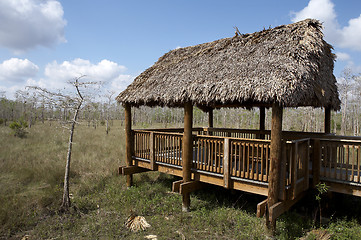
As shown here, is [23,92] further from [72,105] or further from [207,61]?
[207,61]

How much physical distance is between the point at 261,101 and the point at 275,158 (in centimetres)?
131

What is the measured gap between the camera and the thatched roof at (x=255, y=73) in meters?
5.06

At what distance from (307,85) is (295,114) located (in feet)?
95.2

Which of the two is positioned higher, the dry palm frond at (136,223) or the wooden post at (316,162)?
the wooden post at (316,162)

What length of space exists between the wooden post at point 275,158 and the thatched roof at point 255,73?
1.15 ft

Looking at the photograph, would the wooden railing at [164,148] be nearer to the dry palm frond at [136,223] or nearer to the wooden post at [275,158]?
the dry palm frond at [136,223]

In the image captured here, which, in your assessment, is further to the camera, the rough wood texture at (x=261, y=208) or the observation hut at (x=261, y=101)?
the observation hut at (x=261, y=101)

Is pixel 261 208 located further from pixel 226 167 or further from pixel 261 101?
pixel 261 101

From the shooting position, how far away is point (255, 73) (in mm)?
5605

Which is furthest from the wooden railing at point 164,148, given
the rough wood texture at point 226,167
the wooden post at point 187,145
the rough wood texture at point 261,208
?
the rough wood texture at point 261,208

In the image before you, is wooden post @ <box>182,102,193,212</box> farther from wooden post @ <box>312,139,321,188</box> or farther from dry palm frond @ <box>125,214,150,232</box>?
wooden post @ <box>312,139,321,188</box>

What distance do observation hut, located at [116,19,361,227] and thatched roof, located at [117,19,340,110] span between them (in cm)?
2

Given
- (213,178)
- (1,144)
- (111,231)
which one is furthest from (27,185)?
(1,144)

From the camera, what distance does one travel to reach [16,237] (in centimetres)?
529
